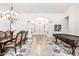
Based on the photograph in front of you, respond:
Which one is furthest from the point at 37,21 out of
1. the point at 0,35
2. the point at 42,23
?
the point at 0,35

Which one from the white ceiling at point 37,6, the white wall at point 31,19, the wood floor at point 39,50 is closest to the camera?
the wood floor at point 39,50

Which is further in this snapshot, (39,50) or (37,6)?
(37,6)

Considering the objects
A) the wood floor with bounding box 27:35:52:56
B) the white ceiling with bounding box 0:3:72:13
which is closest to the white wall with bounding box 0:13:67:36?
the white ceiling with bounding box 0:3:72:13

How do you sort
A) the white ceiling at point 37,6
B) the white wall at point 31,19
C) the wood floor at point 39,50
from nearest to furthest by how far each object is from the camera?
the wood floor at point 39,50 → the white ceiling at point 37,6 → the white wall at point 31,19

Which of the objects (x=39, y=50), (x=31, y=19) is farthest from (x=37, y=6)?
(x=39, y=50)

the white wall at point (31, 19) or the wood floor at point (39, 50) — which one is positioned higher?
the white wall at point (31, 19)

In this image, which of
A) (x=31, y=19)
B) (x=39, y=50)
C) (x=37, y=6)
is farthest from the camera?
(x=31, y=19)

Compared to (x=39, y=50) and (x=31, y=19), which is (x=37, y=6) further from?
(x=39, y=50)

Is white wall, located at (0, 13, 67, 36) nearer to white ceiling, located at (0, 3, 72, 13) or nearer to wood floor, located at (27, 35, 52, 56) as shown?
white ceiling, located at (0, 3, 72, 13)

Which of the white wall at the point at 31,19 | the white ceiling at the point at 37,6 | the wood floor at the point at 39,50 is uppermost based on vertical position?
the white ceiling at the point at 37,6

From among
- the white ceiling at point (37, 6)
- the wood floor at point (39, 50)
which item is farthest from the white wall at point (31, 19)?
the wood floor at point (39, 50)

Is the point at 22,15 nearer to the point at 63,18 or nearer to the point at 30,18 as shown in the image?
the point at 30,18

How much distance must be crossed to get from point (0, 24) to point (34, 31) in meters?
4.10

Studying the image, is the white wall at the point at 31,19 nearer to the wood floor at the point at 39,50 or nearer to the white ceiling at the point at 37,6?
the white ceiling at the point at 37,6
